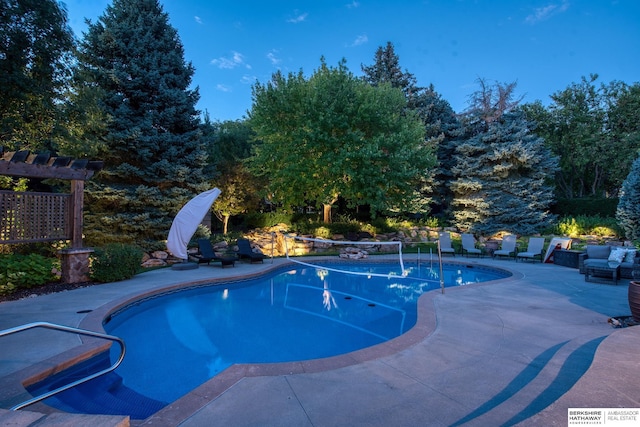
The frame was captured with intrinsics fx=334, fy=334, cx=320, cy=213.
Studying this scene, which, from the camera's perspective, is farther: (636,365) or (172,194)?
(172,194)

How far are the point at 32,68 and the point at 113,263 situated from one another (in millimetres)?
7942

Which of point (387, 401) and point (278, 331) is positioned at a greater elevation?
point (387, 401)

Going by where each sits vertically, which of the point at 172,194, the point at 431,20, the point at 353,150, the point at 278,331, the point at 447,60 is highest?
the point at 431,20

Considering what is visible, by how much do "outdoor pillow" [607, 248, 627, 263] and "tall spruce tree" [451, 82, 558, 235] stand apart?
419 inches

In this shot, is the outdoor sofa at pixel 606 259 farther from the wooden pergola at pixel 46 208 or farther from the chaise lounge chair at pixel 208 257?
the wooden pergola at pixel 46 208

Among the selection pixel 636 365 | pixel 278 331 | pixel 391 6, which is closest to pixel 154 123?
pixel 278 331

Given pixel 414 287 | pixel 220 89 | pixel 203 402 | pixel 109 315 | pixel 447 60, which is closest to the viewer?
pixel 203 402

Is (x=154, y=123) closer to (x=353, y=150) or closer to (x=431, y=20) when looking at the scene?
(x=353, y=150)

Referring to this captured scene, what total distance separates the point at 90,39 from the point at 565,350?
61.2ft

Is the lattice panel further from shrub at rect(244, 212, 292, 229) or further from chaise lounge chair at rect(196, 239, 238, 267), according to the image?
shrub at rect(244, 212, 292, 229)

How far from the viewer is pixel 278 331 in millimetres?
6602

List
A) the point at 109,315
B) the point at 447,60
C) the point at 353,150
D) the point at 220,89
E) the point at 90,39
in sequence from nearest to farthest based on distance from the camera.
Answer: the point at 109,315 < the point at 90,39 < the point at 353,150 < the point at 447,60 < the point at 220,89

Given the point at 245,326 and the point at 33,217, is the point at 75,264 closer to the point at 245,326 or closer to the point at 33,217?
the point at 33,217

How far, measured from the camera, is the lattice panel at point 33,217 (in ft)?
25.4
